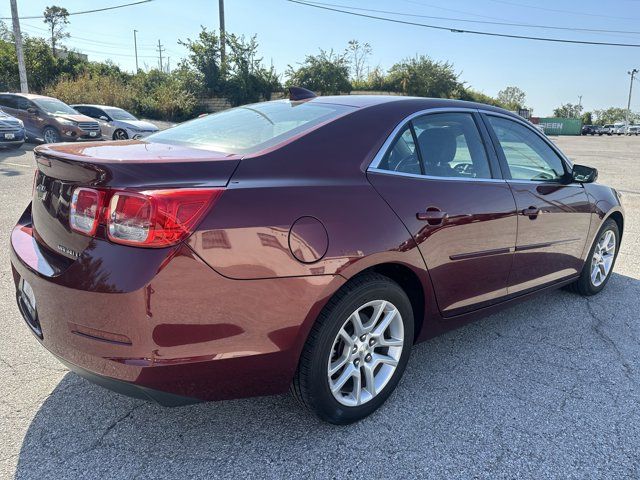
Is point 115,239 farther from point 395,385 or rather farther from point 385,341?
point 395,385

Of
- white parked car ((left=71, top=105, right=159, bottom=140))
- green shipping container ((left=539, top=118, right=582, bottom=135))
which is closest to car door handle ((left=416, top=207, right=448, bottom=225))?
white parked car ((left=71, top=105, right=159, bottom=140))

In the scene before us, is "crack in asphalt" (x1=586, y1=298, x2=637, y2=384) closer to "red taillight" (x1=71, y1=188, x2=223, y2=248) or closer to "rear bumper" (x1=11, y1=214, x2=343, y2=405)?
"rear bumper" (x1=11, y1=214, x2=343, y2=405)

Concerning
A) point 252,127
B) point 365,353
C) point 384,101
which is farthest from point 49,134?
point 365,353

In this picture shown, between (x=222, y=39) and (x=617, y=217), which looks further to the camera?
(x=222, y=39)

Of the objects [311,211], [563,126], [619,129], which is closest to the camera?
[311,211]

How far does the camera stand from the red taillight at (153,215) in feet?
6.15

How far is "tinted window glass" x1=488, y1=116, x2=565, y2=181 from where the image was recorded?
3379mm

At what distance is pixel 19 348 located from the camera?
3.11 meters

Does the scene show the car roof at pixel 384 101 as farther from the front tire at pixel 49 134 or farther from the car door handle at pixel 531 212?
the front tire at pixel 49 134

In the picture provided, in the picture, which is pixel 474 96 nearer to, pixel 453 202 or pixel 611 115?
pixel 453 202

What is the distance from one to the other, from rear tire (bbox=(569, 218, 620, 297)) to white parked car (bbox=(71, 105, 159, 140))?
1530 centimetres

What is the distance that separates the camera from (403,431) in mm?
2479

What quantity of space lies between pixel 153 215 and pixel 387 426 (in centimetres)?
156

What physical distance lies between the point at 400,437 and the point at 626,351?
1.99 meters
